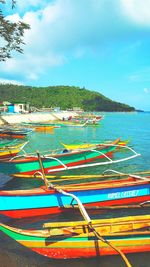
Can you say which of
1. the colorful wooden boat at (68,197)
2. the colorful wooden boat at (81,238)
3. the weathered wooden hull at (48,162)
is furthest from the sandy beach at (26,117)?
the colorful wooden boat at (81,238)

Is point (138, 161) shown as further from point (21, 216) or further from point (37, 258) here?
point (37, 258)

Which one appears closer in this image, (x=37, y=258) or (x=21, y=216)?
(x=37, y=258)

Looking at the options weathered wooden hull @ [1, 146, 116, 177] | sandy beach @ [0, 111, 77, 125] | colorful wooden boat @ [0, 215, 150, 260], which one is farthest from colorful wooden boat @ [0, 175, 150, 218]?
sandy beach @ [0, 111, 77, 125]

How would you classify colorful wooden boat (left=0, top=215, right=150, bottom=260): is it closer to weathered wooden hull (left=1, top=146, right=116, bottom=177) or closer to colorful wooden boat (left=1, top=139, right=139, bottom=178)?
colorful wooden boat (left=1, top=139, right=139, bottom=178)

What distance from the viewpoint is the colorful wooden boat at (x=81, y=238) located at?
8.16m

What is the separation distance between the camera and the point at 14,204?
37.2 feet

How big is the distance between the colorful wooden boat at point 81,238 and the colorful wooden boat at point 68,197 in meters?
2.89

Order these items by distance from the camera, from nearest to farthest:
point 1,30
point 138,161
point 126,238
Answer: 1. point 126,238
2. point 1,30
3. point 138,161

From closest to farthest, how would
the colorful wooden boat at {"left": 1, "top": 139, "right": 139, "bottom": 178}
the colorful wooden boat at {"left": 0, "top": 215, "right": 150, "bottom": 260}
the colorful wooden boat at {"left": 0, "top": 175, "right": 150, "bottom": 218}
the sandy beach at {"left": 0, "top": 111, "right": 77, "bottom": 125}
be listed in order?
the colorful wooden boat at {"left": 0, "top": 215, "right": 150, "bottom": 260}, the colorful wooden boat at {"left": 0, "top": 175, "right": 150, "bottom": 218}, the colorful wooden boat at {"left": 1, "top": 139, "right": 139, "bottom": 178}, the sandy beach at {"left": 0, "top": 111, "right": 77, "bottom": 125}

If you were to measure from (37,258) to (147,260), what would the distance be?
10.8 ft

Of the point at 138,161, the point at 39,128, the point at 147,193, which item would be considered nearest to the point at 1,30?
the point at 147,193

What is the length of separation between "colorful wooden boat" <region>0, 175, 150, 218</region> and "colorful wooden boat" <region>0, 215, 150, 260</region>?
2.89m

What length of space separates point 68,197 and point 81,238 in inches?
143

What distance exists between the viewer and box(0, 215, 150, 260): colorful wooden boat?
8.16 m
